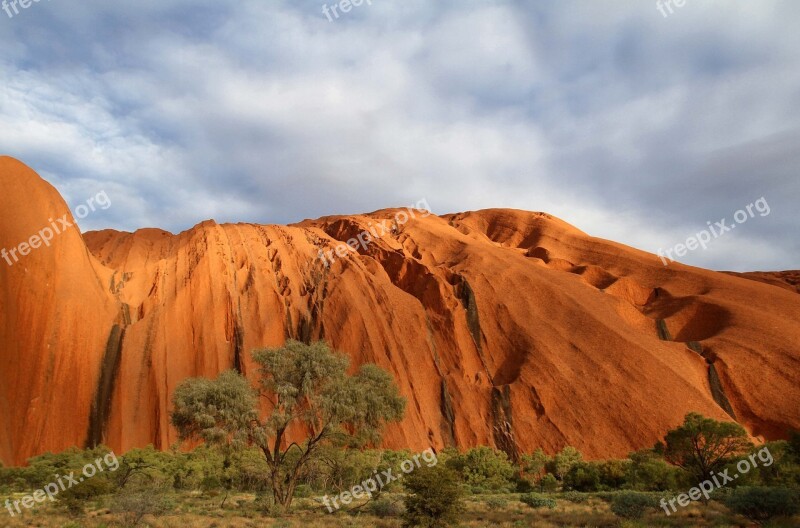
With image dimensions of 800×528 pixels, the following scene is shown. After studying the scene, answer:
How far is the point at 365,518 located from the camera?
19312mm

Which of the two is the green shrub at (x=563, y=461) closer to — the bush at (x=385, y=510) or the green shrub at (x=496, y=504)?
the green shrub at (x=496, y=504)

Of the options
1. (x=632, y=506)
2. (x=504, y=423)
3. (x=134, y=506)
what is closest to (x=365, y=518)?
(x=134, y=506)

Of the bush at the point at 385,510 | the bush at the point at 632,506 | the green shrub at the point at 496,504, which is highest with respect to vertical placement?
the bush at the point at 385,510

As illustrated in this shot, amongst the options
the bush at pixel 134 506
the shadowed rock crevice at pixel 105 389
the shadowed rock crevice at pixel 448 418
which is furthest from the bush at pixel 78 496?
the shadowed rock crevice at pixel 448 418

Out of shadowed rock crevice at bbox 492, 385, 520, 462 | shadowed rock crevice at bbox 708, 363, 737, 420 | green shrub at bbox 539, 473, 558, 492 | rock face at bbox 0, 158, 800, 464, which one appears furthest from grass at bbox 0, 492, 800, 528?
shadowed rock crevice at bbox 708, 363, 737, 420

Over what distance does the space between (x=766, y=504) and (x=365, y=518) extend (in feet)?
45.5

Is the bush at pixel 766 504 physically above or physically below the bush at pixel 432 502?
below

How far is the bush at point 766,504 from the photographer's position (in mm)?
16172

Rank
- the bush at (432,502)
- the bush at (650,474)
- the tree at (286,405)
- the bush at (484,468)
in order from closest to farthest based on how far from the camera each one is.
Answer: the bush at (432,502) < the tree at (286,405) < the bush at (650,474) < the bush at (484,468)

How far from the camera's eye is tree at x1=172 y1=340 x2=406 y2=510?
19.6 m

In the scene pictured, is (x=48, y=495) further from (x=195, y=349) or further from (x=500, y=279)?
(x=500, y=279)

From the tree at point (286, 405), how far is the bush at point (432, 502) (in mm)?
4385

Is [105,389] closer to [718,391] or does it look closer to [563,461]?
[563,461]

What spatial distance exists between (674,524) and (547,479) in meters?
21.3
